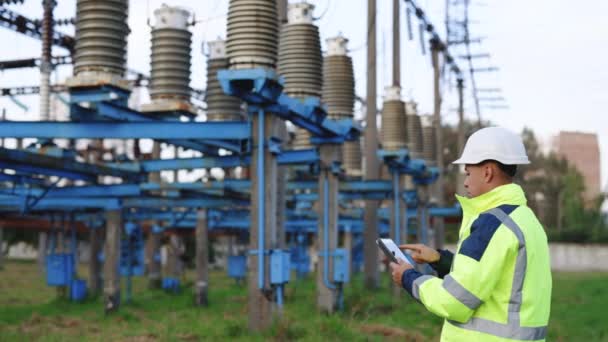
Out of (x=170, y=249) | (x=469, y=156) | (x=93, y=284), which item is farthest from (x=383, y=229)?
(x=469, y=156)

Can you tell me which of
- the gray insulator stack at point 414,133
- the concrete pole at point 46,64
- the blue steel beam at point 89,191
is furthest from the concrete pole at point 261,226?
the gray insulator stack at point 414,133

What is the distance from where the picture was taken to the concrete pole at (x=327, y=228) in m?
14.8

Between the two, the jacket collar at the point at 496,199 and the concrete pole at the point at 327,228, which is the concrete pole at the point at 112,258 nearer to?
the concrete pole at the point at 327,228

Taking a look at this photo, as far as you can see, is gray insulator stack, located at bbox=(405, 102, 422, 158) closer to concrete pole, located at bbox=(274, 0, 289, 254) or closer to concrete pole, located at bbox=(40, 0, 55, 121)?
concrete pole, located at bbox=(274, 0, 289, 254)

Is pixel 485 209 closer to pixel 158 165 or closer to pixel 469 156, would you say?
pixel 469 156

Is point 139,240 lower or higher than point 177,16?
lower

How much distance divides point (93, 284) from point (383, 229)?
16963 mm

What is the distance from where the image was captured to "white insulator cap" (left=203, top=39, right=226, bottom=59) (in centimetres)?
1508

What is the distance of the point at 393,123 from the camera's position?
18.1 m

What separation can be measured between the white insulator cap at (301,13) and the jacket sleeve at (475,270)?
410 inches

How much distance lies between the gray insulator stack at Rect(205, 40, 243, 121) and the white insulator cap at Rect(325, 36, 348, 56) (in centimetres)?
205

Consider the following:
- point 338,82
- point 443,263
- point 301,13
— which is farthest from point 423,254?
point 338,82

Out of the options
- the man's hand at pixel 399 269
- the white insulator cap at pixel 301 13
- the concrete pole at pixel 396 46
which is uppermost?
the concrete pole at pixel 396 46

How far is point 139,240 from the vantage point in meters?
24.3
